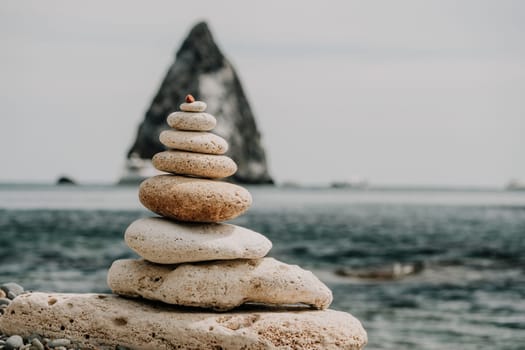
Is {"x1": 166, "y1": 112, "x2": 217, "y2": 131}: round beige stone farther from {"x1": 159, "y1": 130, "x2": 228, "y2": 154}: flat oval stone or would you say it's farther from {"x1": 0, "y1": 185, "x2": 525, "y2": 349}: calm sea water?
{"x1": 0, "y1": 185, "x2": 525, "y2": 349}: calm sea water

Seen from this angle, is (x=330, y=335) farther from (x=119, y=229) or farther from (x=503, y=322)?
(x=119, y=229)

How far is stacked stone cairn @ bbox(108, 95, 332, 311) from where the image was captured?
685cm

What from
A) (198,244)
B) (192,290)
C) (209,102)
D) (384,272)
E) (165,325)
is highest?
(198,244)

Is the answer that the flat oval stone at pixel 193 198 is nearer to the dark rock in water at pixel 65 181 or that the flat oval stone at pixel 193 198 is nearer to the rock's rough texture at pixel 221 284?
the rock's rough texture at pixel 221 284

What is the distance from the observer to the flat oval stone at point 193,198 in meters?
6.86

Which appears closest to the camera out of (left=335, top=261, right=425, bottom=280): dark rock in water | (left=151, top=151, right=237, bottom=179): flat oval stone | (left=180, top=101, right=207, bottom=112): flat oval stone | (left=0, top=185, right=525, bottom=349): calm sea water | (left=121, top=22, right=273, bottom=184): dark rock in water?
(left=151, top=151, right=237, bottom=179): flat oval stone

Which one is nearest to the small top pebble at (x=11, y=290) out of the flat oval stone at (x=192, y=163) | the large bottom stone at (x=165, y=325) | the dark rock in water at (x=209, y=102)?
the large bottom stone at (x=165, y=325)

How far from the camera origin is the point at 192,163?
700 cm

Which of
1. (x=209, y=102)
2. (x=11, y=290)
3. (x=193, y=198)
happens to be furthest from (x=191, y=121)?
(x=209, y=102)

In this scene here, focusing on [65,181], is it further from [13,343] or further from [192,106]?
[13,343]

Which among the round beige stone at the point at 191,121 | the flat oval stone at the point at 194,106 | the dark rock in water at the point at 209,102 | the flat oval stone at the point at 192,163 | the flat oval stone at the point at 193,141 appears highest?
the flat oval stone at the point at 194,106

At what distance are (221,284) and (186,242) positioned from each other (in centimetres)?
47

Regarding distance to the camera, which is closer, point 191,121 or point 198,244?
point 198,244

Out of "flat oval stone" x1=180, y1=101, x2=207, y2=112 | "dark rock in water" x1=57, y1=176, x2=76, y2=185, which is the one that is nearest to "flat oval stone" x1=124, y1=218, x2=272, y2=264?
"flat oval stone" x1=180, y1=101, x2=207, y2=112
